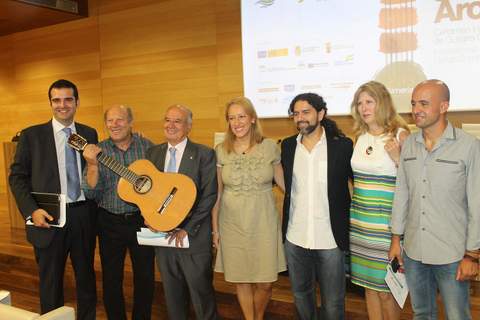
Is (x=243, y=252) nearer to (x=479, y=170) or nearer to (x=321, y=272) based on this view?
(x=321, y=272)

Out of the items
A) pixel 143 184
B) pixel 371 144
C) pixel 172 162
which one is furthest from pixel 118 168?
pixel 371 144

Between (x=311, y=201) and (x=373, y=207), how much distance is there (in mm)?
305

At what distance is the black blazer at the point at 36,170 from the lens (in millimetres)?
2535

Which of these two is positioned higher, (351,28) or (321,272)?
(351,28)

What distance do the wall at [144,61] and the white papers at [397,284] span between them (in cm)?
220

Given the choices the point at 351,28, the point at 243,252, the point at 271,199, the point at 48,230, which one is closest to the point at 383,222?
the point at 271,199

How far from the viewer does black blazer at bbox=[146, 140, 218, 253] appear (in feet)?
7.79

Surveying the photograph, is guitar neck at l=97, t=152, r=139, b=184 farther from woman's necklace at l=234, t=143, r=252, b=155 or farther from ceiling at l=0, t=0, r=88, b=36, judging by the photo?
ceiling at l=0, t=0, r=88, b=36

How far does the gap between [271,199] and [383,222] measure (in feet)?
1.99

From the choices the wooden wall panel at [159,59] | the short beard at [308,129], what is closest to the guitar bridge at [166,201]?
the short beard at [308,129]

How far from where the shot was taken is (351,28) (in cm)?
390

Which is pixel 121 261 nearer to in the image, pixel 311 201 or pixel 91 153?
pixel 91 153

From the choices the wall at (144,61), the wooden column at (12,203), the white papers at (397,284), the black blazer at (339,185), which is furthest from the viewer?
the wooden column at (12,203)

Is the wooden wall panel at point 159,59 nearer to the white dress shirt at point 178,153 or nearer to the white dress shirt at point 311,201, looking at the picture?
the white dress shirt at point 178,153
